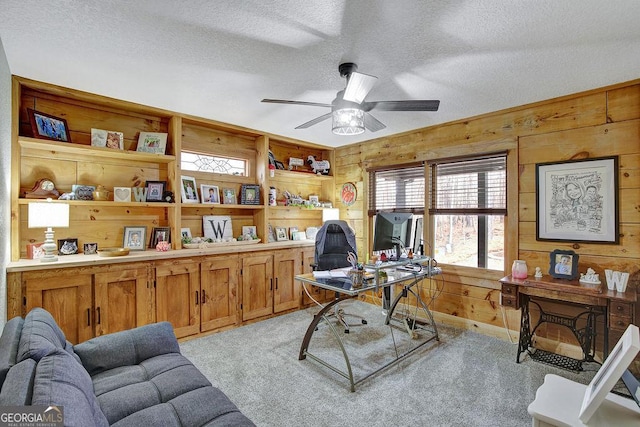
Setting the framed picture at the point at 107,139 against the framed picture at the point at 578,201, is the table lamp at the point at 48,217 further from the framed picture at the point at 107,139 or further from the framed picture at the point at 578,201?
the framed picture at the point at 578,201

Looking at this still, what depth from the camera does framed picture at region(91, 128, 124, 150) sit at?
3.02 meters

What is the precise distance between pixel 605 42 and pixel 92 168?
442 cm

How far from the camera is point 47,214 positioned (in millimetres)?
2521

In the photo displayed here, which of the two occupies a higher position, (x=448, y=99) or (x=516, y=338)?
(x=448, y=99)

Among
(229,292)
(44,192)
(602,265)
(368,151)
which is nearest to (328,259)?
(229,292)

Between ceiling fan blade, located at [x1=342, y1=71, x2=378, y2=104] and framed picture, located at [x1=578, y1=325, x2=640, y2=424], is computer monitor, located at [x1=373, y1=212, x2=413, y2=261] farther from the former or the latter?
framed picture, located at [x1=578, y1=325, x2=640, y2=424]

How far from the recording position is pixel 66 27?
184 centimetres

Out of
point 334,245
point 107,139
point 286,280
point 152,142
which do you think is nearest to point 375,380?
point 334,245

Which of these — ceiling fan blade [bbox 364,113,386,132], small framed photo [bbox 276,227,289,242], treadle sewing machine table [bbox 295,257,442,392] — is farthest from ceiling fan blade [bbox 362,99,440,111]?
small framed photo [bbox 276,227,289,242]

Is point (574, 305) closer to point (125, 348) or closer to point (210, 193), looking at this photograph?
point (125, 348)

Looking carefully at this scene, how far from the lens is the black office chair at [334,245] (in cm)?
347

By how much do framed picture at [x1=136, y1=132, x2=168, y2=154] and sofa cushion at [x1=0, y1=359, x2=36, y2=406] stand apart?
2624 millimetres

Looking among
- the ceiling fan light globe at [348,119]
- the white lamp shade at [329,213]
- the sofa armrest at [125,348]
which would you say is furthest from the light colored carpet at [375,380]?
the ceiling fan light globe at [348,119]

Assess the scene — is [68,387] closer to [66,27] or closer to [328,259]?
[66,27]
